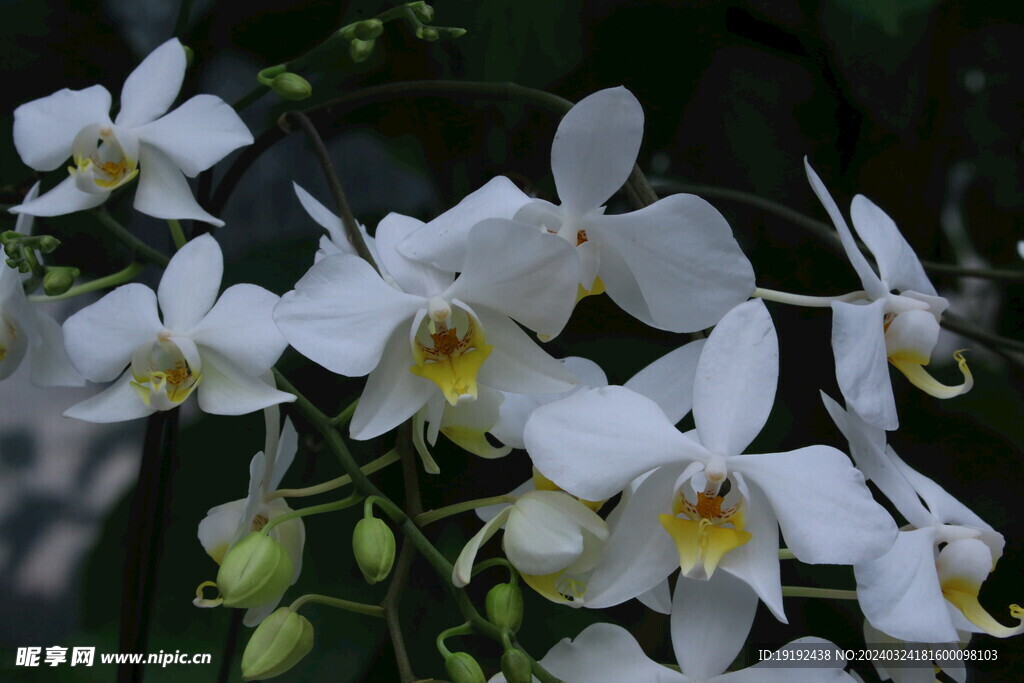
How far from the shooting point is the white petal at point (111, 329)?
0.54 m

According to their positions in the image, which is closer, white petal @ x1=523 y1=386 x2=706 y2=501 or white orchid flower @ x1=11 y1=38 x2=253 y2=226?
white petal @ x1=523 y1=386 x2=706 y2=501

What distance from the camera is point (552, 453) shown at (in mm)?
448

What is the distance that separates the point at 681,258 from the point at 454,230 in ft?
0.45

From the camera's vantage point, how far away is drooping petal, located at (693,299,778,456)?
0.46 meters

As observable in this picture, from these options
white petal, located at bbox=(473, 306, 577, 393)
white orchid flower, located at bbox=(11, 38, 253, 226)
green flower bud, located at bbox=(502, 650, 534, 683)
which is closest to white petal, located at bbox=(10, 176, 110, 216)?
white orchid flower, located at bbox=(11, 38, 253, 226)

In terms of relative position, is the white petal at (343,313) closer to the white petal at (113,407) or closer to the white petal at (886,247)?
the white petal at (113,407)

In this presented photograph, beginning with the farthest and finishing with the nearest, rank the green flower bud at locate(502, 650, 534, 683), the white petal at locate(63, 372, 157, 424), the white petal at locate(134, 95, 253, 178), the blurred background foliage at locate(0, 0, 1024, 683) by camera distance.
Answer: the blurred background foliage at locate(0, 0, 1024, 683)
the white petal at locate(134, 95, 253, 178)
the white petal at locate(63, 372, 157, 424)
the green flower bud at locate(502, 650, 534, 683)

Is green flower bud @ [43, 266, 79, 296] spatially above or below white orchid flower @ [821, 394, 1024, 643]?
below

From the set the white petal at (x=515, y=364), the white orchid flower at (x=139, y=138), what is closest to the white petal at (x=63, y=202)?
the white orchid flower at (x=139, y=138)

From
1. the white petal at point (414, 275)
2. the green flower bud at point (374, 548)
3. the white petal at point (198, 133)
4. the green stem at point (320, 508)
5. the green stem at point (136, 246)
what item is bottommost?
the green stem at point (320, 508)

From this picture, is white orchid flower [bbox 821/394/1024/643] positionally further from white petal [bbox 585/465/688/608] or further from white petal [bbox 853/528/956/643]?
white petal [bbox 585/465/688/608]

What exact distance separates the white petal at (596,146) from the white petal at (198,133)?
268mm

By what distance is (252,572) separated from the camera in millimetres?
473

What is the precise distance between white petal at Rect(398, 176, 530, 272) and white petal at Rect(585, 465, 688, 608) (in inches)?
6.6
